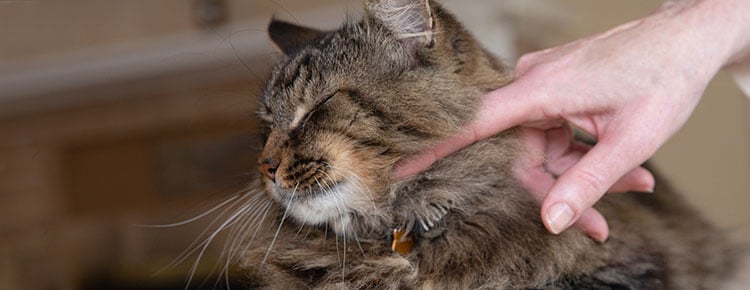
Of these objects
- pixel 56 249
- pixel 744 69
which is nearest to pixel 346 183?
pixel 744 69

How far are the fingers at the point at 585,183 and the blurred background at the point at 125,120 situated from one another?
7.52 feet

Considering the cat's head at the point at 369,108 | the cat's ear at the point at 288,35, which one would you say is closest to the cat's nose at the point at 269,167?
the cat's head at the point at 369,108

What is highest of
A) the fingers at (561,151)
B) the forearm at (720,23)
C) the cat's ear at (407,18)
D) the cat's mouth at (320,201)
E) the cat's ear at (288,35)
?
the cat's ear at (407,18)

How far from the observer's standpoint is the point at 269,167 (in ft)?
4.01

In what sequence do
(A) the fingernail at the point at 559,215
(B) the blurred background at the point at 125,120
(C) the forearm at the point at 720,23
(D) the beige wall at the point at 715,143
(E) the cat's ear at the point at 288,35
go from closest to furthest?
(A) the fingernail at the point at 559,215 → (C) the forearm at the point at 720,23 → (E) the cat's ear at the point at 288,35 → (D) the beige wall at the point at 715,143 → (B) the blurred background at the point at 125,120

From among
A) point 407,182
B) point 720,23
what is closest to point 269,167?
point 407,182

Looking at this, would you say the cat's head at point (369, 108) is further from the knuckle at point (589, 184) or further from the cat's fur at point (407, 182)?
the knuckle at point (589, 184)

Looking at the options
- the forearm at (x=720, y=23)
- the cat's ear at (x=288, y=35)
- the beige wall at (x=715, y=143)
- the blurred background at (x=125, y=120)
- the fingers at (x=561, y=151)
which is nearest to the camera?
the forearm at (x=720, y=23)

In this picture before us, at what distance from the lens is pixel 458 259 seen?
3.94 feet

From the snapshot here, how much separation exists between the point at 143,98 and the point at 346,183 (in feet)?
11.2

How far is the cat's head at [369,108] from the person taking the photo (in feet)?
3.89

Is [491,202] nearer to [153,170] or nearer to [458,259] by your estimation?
[458,259]

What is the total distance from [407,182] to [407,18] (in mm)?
265

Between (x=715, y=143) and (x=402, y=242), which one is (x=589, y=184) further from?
(x=715, y=143)
